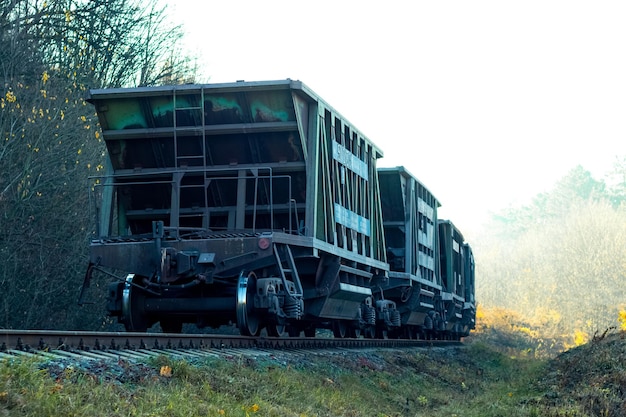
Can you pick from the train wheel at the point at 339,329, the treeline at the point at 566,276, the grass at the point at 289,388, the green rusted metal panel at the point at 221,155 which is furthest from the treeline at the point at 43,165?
the treeline at the point at 566,276

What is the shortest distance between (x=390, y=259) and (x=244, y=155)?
7.04m

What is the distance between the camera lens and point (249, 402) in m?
7.04

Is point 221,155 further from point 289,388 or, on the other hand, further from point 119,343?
point 289,388

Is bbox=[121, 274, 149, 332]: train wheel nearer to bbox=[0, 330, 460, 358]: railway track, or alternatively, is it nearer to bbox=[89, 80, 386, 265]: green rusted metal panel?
bbox=[89, 80, 386, 265]: green rusted metal panel

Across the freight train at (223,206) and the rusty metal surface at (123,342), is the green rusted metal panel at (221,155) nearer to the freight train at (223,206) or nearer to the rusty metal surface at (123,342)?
the freight train at (223,206)

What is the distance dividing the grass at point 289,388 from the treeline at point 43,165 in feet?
22.0

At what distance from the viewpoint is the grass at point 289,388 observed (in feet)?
17.7

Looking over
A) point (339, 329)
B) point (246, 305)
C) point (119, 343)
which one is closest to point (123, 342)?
point (119, 343)

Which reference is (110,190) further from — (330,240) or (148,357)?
(148,357)

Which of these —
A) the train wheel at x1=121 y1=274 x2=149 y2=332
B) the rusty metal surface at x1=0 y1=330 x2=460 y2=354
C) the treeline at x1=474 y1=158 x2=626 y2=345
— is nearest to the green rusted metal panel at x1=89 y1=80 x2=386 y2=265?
the train wheel at x1=121 y1=274 x2=149 y2=332

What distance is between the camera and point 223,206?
1238 cm

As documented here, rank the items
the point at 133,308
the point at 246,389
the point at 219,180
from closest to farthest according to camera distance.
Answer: the point at 246,389, the point at 133,308, the point at 219,180

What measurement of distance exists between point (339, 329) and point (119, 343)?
7685mm

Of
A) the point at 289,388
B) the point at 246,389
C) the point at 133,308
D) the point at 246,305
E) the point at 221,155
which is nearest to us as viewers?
the point at 246,389
